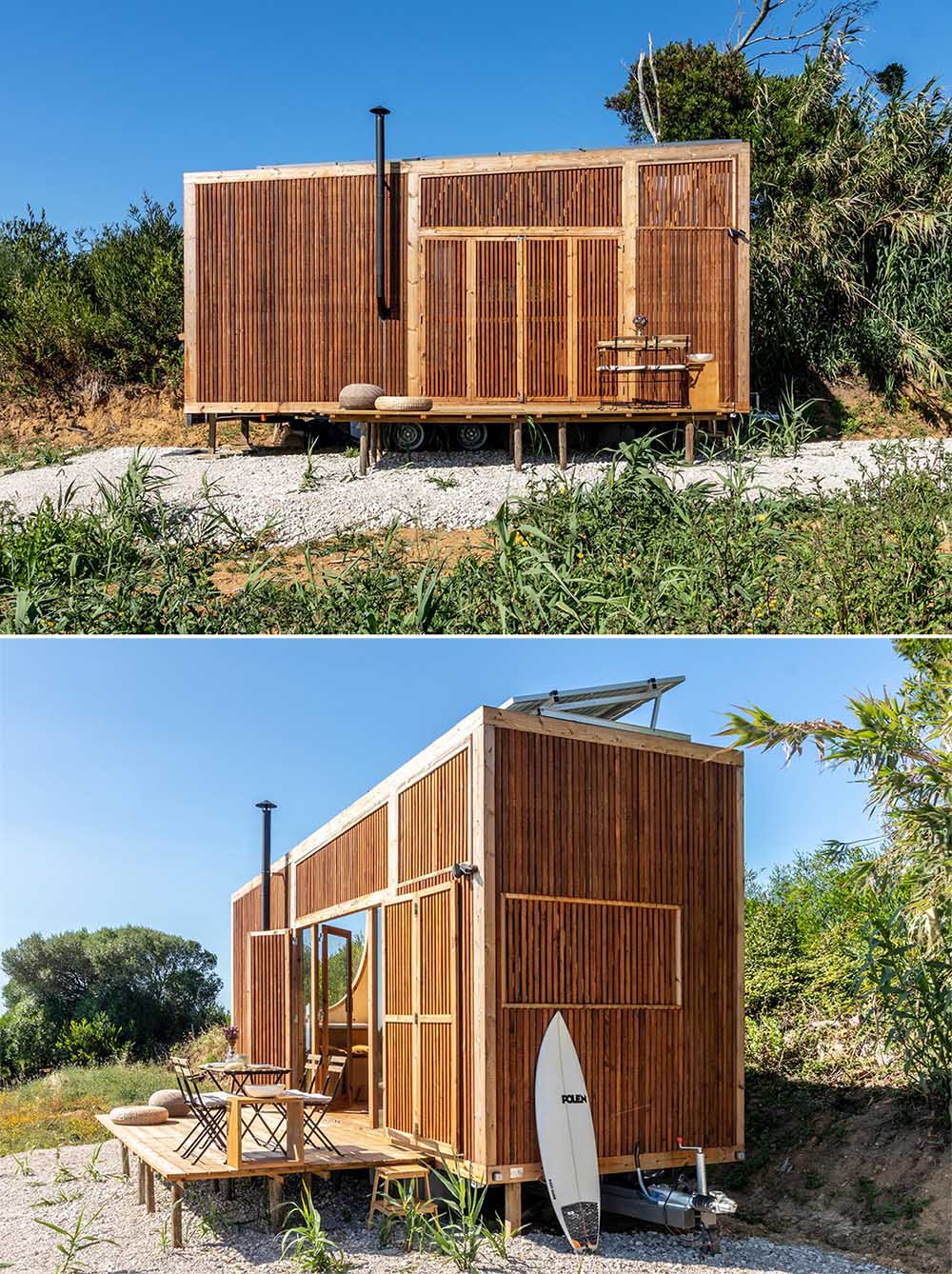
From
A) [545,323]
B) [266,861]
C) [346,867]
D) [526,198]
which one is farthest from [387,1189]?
[526,198]

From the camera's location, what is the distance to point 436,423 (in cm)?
1489

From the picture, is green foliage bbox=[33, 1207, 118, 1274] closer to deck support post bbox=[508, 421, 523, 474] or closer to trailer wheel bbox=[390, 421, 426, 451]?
deck support post bbox=[508, 421, 523, 474]

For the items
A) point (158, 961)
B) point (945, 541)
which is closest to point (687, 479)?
point (945, 541)

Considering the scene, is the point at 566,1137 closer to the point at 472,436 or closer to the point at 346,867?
the point at 346,867

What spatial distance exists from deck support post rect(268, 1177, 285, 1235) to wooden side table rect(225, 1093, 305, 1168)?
0.14m

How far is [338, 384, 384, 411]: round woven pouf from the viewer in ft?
46.6

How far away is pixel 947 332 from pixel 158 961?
1744 centimetres

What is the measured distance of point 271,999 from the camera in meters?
11.4

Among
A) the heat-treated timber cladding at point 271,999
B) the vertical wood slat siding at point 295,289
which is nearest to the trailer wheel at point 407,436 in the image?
the vertical wood slat siding at point 295,289

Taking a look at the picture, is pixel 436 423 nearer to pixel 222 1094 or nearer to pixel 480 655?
pixel 480 655

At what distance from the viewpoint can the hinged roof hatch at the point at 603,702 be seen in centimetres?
743

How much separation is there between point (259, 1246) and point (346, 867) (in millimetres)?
3628

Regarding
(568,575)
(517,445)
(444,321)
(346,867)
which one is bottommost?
(346,867)

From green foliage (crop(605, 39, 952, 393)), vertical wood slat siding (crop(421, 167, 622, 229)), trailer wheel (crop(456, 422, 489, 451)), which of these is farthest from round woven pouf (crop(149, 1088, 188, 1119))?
green foliage (crop(605, 39, 952, 393))
